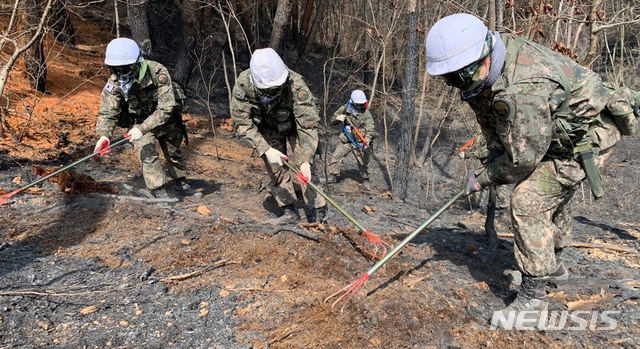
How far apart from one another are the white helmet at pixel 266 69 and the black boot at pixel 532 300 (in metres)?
2.36

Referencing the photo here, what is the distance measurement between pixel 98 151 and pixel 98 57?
301 inches

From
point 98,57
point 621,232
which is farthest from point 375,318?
point 98,57

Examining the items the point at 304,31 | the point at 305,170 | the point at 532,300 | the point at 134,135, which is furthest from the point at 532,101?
the point at 304,31

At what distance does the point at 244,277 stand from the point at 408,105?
14.7ft

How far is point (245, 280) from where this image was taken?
3.27 metres

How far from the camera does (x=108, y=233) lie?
13.2 feet

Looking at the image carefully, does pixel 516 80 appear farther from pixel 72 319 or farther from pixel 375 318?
pixel 72 319

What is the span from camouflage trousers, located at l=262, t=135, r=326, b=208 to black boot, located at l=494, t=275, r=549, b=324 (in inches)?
81.4

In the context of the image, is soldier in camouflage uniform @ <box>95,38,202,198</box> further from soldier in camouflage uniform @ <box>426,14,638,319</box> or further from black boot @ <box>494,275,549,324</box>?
black boot @ <box>494,275,549,324</box>

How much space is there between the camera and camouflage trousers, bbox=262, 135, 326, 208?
4.43m

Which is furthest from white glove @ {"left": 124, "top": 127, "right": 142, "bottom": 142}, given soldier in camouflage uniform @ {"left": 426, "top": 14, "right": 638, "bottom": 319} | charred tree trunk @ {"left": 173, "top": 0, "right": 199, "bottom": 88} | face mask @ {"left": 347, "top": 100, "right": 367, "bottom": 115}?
charred tree trunk @ {"left": 173, "top": 0, "right": 199, "bottom": 88}

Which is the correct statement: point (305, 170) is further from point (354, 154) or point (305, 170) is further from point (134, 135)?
point (354, 154)

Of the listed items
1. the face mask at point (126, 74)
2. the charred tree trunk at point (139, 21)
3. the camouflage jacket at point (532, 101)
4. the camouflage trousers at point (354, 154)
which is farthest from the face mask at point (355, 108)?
the camouflage jacket at point (532, 101)

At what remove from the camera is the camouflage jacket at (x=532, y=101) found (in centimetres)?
248
